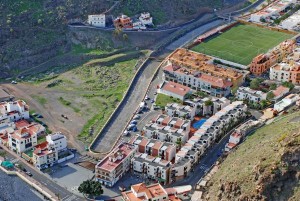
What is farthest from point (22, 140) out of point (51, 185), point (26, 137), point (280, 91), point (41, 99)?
point (280, 91)

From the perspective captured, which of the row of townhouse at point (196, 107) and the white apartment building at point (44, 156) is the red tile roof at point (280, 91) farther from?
the white apartment building at point (44, 156)

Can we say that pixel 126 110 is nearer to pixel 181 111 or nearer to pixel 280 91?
pixel 181 111

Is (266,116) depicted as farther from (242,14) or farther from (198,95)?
(242,14)

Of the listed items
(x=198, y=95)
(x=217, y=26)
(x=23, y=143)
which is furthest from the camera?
(x=217, y=26)

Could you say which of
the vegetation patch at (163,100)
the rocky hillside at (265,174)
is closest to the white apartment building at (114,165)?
the rocky hillside at (265,174)

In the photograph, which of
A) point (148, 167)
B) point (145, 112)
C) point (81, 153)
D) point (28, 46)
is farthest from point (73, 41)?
point (148, 167)

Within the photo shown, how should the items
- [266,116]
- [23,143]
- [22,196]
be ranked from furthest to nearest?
[266,116]
[23,143]
[22,196]
